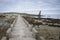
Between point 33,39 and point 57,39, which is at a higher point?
point 33,39

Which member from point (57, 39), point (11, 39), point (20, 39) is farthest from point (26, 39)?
point (57, 39)

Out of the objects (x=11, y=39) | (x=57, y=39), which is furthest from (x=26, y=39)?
(x=57, y=39)

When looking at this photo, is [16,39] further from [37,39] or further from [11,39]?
[37,39]

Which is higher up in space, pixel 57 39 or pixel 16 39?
pixel 16 39

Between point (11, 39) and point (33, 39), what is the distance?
1256 mm

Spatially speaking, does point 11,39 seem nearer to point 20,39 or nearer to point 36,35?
point 20,39

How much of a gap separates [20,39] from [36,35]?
94 centimetres

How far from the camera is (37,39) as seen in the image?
7371 mm

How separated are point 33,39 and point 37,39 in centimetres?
43

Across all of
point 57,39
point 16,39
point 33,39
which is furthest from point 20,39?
point 57,39

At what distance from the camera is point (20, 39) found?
7.69 meters

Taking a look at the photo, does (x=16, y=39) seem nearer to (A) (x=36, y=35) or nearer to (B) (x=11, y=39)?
(B) (x=11, y=39)

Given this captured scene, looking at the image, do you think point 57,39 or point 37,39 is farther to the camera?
point 57,39

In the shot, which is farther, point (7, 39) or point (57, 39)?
point (57, 39)
